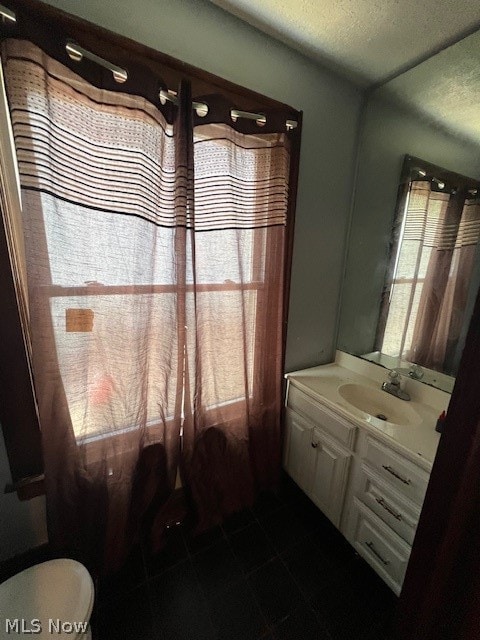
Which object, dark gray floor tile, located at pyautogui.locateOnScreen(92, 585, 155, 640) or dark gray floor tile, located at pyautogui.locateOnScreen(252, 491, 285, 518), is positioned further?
dark gray floor tile, located at pyautogui.locateOnScreen(252, 491, 285, 518)

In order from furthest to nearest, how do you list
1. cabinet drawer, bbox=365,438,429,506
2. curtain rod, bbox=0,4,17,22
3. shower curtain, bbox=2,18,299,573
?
1. cabinet drawer, bbox=365,438,429,506
2. shower curtain, bbox=2,18,299,573
3. curtain rod, bbox=0,4,17,22

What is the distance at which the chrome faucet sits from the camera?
136 cm

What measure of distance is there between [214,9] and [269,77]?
31 centimetres

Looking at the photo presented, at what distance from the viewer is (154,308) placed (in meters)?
1.08

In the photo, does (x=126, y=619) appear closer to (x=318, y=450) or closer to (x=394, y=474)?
(x=318, y=450)

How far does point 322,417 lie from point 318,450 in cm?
20

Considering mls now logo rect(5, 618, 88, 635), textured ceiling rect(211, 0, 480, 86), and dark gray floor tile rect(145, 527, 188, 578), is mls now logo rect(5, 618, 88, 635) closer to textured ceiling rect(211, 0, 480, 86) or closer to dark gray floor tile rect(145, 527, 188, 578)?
dark gray floor tile rect(145, 527, 188, 578)

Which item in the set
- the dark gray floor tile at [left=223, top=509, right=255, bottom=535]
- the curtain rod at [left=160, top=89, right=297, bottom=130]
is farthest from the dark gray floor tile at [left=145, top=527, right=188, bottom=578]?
the curtain rod at [left=160, top=89, right=297, bottom=130]

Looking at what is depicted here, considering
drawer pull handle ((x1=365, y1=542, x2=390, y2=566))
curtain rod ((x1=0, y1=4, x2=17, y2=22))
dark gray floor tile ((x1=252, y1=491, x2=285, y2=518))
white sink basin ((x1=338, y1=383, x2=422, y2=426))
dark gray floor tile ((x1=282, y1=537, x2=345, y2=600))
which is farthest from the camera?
dark gray floor tile ((x1=252, y1=491, x2=285, y2=518))

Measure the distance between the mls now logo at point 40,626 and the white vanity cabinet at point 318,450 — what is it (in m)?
1.08

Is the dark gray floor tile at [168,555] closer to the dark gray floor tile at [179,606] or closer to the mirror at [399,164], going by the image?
the dark gray floor tile at [179,606]

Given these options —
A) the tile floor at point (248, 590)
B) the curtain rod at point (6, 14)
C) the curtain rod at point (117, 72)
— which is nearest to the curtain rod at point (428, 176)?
the curtain rod at point (117, 72)

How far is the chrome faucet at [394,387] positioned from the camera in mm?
1361

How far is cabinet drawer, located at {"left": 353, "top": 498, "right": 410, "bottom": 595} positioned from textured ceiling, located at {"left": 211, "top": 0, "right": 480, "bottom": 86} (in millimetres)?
2050
